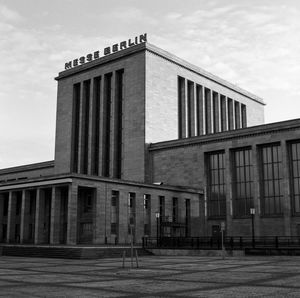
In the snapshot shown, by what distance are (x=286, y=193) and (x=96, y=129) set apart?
36.9 m

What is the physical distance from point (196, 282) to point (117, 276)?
5241 mm

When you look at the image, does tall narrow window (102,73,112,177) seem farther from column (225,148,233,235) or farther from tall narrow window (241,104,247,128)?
tall narrow window (241,104,247,128)

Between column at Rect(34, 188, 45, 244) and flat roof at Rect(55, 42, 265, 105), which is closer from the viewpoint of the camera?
column at Rect(34, 188, 45, 244)

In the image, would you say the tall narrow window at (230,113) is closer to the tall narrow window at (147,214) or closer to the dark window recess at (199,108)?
the dark window recess at (199,108)

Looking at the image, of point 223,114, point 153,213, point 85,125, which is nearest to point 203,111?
point 223,114

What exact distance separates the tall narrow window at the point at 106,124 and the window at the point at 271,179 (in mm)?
27731

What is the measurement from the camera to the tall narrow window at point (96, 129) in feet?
266

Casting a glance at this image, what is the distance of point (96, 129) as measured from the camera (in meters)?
Result: 82.6

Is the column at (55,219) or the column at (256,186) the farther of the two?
the column at (256,186)

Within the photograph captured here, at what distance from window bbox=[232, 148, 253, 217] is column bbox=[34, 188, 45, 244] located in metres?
26.1

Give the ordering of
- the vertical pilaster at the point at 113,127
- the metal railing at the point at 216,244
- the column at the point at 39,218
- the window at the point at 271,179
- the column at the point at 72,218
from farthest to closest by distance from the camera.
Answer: the vertical pilaster at the point at 113,127, the window at the point at 271,179, the column at the point at 39,218, the column at the point at 72,218, the metal railing at the point at 216,244

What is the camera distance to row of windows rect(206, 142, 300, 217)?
60.3 metres

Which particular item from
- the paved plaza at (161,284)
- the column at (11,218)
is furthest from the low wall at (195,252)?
the column at (11,218)

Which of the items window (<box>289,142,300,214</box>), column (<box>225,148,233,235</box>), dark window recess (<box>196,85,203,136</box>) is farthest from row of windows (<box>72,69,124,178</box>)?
window (<box>289,142,300,214</box>)
